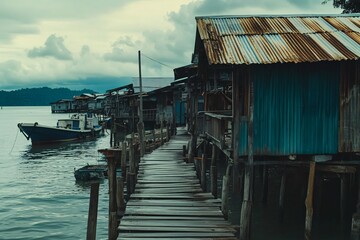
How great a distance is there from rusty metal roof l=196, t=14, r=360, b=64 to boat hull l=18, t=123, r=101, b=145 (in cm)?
3451

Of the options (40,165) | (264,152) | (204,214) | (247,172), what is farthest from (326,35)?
(40,165)

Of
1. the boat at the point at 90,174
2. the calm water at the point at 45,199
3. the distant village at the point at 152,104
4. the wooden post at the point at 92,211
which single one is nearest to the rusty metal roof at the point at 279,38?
the wooden post at the point at 92,211

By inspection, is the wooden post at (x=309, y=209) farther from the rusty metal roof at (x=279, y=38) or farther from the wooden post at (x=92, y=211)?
the wooden post at (x=92, y=211)

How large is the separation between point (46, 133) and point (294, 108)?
37500 mm

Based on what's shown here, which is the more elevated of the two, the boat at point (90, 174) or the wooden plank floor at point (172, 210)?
the wooden plank floor at point (172, 210)

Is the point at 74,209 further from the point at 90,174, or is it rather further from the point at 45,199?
the point at 90,174

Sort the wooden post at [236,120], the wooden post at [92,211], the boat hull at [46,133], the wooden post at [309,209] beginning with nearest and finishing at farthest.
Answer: the wooden post at [92,211] → the wooden post at [309,209] → the wooden post at [236,120] → the boat hull at [46,133]

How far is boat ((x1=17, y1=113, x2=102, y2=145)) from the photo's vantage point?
4372cm

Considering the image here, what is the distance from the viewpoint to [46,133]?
44.3 meters

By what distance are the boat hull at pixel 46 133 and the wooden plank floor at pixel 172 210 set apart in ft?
101

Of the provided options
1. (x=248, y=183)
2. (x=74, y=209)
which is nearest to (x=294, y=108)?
(x=248, y=183)

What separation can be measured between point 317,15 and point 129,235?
9.78m

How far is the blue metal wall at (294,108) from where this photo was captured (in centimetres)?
1120

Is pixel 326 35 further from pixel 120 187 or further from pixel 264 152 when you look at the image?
pixel 120 187
